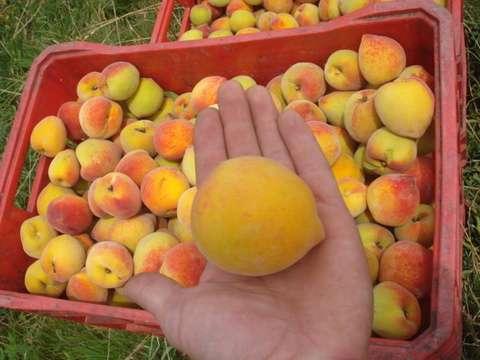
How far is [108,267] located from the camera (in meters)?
1.66

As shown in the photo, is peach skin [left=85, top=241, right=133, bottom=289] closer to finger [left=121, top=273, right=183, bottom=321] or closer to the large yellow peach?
finger [left=121, top=273, right=183, bottom=321]

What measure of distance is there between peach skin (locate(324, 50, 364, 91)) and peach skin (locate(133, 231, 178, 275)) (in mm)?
786

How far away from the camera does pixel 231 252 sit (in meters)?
1.11

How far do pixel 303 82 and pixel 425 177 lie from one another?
1.75 ft

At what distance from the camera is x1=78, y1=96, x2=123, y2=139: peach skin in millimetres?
1938

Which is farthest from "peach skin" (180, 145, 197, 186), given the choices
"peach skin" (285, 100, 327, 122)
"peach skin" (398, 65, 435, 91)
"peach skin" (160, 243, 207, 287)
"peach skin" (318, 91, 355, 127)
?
"peach skin" (398, 65, 435, 91)

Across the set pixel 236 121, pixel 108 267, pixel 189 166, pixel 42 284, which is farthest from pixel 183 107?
pixel 42 284

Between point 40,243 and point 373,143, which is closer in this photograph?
point 373,143

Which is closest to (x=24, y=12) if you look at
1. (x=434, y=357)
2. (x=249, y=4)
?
(x=249, y=4)

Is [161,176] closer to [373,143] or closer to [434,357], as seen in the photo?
[373,143]

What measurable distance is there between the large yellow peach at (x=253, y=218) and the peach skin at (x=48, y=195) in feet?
3.28

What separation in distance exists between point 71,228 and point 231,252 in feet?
3.04

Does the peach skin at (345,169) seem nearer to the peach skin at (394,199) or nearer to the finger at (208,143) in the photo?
the peach skin at (394,199)

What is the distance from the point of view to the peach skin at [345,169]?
1.67 m
